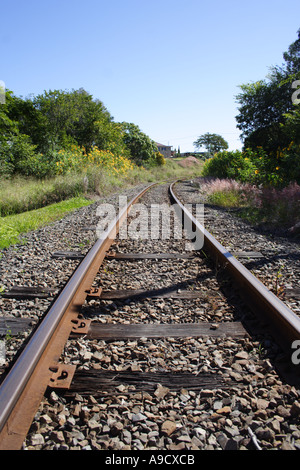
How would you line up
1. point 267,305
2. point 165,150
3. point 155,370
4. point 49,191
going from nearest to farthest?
point 155,370, point 267,305, point 49,191, point 165,150

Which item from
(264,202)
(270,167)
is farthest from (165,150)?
(264,202)

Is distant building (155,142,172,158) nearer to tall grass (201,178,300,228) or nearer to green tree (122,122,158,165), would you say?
green tree (122,122,158,165)

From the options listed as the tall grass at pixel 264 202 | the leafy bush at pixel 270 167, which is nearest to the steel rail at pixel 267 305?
the tall grass at pixel 264 202

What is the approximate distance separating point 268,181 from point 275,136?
5.96m

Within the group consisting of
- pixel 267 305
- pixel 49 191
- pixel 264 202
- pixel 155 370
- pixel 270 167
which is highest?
pixel 270 167

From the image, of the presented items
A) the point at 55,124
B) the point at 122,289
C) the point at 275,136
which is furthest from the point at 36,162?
the point at 122,289

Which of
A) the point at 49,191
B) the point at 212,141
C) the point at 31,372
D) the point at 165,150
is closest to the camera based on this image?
the point at 31,372

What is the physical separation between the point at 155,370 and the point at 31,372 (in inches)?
27.0

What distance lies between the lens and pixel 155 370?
187cm

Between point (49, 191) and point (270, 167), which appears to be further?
point (49, 191)

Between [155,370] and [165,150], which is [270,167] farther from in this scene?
[165,150]

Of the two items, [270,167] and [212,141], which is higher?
[212,141]
